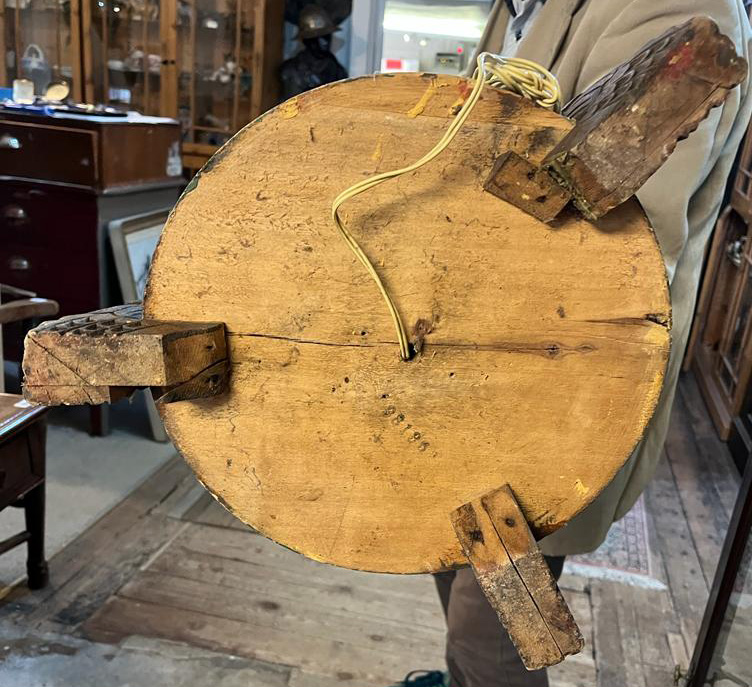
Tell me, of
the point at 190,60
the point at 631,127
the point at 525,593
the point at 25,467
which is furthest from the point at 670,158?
the point at 190,60

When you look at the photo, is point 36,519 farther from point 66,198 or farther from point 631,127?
point 631,127

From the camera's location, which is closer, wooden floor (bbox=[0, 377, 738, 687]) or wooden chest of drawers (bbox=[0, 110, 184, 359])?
wooden floor (bbox=[0, 377, 738, 687])

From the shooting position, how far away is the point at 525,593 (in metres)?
0.63

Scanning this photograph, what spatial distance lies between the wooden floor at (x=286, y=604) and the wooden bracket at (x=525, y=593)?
1.17m

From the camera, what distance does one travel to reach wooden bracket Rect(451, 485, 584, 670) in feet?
2.04

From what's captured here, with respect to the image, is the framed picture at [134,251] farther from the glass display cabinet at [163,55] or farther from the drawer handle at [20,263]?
the glass display cabinet at [163,55]

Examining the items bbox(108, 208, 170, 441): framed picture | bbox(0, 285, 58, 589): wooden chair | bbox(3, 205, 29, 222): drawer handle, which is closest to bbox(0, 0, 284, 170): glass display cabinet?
bbox(108, 208, 170, 441): framed picture

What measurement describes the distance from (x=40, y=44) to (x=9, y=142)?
1.70 m

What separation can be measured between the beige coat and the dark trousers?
131 mm

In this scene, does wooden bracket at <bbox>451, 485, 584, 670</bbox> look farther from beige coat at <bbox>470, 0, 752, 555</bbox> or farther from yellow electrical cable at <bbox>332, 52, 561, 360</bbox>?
beige coat at <bbox>470, 0, 752, 555</bbox>

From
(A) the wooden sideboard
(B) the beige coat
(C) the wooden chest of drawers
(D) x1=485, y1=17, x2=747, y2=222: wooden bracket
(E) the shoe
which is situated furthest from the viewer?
(A) the wooden sideboard

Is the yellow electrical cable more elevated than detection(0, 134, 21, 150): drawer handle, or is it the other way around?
the yellow electrical cable

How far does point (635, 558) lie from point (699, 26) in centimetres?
202

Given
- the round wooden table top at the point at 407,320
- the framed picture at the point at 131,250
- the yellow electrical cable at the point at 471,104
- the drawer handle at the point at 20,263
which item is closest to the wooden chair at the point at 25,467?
the framed picture at the point at 131,250
